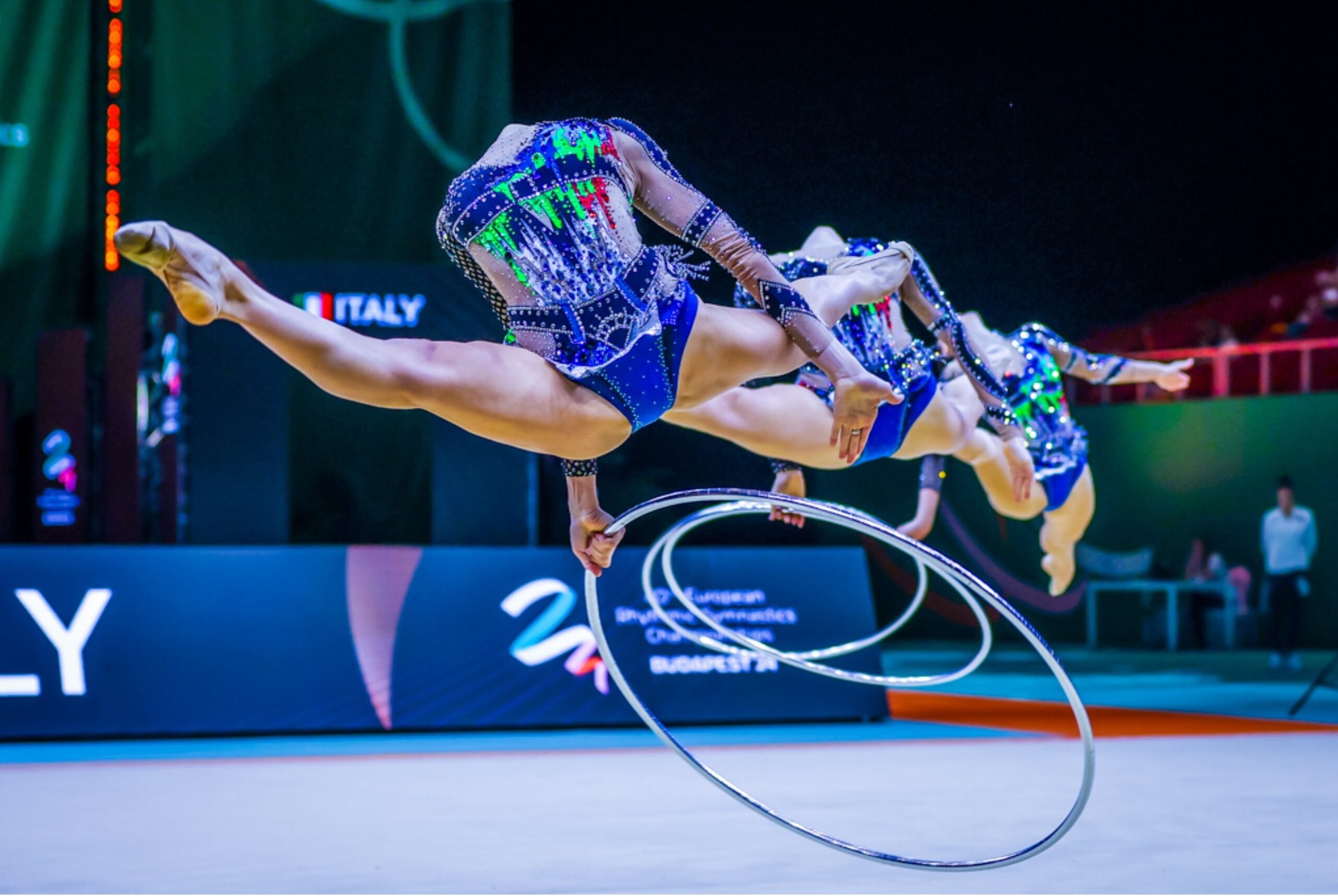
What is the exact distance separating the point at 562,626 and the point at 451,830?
3.05 meters

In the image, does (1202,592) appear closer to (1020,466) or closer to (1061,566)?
(1061,566)

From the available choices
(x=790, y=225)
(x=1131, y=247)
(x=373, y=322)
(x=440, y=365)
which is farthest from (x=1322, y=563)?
(x=440, y=365)

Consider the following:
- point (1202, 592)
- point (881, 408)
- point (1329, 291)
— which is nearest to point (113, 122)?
point (881, 408)

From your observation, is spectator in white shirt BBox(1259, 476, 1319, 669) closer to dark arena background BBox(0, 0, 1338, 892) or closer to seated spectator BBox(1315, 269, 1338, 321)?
dark arena background BBox(0, 0, 1338, 892)

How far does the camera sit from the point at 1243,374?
15.4 metres

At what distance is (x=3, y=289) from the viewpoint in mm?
10227

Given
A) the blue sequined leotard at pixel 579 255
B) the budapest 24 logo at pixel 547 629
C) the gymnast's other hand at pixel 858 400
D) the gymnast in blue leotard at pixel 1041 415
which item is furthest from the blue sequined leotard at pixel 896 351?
the budapest 24 logo at pixel 547 629

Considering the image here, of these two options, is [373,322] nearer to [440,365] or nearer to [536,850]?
[536,850]

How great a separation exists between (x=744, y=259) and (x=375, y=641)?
194 inches

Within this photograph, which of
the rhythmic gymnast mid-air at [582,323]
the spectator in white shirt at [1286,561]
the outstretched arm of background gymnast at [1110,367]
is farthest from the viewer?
the spectator in white shirt at [1286,561]

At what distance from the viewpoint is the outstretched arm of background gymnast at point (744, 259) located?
346 cm

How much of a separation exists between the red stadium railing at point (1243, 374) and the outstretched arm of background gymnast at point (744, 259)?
11.5 meters

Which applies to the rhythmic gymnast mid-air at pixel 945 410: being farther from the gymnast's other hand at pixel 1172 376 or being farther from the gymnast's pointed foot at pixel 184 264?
the gymnast's pointed foot at pixel 184 264

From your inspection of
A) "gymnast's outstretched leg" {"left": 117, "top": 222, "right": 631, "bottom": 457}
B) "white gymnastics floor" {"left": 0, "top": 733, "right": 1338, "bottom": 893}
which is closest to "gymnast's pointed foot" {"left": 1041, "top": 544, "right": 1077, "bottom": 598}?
"white gymnastics floor" {"left": 0, "top": 733, "right": 1338, "bottom": 893}
